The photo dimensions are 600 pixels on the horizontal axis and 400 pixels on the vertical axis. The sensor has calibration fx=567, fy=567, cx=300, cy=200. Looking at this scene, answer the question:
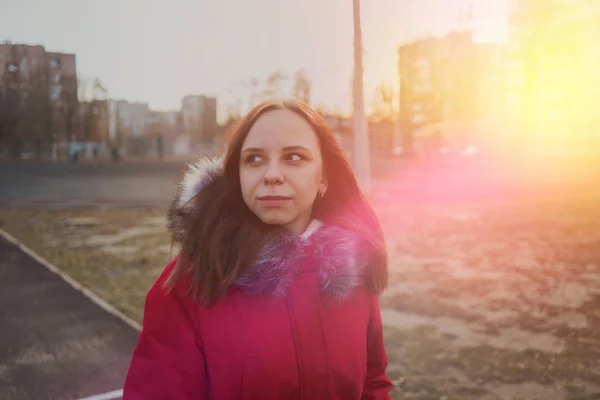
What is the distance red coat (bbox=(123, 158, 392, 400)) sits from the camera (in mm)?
Result: 1525

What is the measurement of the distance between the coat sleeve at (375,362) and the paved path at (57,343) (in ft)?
8.20

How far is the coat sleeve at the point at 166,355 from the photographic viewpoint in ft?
5.02

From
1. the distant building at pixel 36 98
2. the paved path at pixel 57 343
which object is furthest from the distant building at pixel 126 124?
the paved path at pixel 57 343

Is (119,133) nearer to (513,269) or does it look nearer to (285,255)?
(513,269)

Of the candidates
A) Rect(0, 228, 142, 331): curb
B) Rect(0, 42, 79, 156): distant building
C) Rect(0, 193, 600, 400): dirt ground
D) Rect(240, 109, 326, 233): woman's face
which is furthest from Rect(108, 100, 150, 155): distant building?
Rect(240, 109, 326, 233): woman's face

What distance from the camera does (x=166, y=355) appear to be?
5.04 feet

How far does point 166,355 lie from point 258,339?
0.26m

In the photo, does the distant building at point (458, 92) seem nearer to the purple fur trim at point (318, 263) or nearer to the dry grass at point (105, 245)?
the dry grass at point (105, 245)

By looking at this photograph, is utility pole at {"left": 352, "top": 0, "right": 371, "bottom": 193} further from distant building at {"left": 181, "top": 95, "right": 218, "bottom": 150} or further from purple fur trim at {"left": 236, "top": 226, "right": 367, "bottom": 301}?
distant building at {"left": 181, "top": 95, "right": 218, "bottom": 150}

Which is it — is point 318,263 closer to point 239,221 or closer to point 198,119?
point 239,221

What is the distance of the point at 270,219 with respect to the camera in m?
1.61

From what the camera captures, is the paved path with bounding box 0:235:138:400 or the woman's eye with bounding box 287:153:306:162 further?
the paved path with bounding box 0:235:138:400

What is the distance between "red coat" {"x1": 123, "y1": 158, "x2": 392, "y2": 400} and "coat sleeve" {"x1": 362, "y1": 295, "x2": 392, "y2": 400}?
0.21 metres

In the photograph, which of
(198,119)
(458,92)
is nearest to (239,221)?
(458,92)
